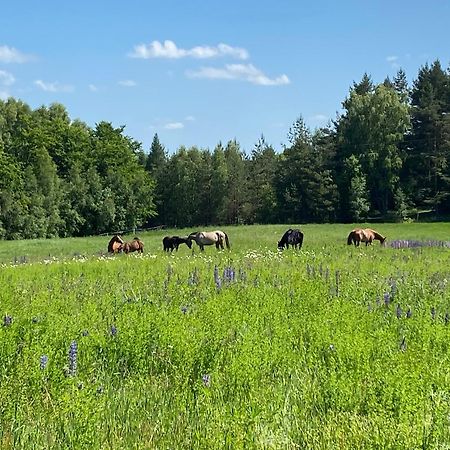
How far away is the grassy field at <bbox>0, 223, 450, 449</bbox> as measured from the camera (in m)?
4.11

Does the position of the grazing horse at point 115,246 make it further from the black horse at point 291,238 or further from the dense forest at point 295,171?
the dense forest at point 295,171

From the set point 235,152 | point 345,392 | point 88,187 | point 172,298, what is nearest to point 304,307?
point 172,298

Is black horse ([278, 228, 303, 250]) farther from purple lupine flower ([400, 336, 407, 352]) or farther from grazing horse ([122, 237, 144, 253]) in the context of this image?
purple lupine flower ([400, 336, 407, 352])

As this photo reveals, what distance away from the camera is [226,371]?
543 cm

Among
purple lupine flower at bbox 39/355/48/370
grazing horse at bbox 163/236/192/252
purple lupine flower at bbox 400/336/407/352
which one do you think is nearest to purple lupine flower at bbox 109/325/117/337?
purple lupine flower at bbox 39/355/48/370

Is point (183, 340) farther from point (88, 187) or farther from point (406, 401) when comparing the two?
point (88, 187)

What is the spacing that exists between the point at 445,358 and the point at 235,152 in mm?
95689

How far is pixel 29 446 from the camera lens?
3994 millimetres

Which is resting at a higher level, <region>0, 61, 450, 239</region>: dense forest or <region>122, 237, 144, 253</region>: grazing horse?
<region>0, 61, 450, 239</region>: dense forest

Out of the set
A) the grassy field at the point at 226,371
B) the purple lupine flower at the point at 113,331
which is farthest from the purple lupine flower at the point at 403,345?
the purple lupine flower at the point at 113,331

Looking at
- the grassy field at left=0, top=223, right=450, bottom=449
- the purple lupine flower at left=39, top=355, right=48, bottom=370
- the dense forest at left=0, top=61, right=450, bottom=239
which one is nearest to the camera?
the grassy field at left=0, top=223, right=450, bottom=449

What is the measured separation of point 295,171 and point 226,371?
77565 mm

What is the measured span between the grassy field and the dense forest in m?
60.9

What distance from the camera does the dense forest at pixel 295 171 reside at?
71.0 metres
